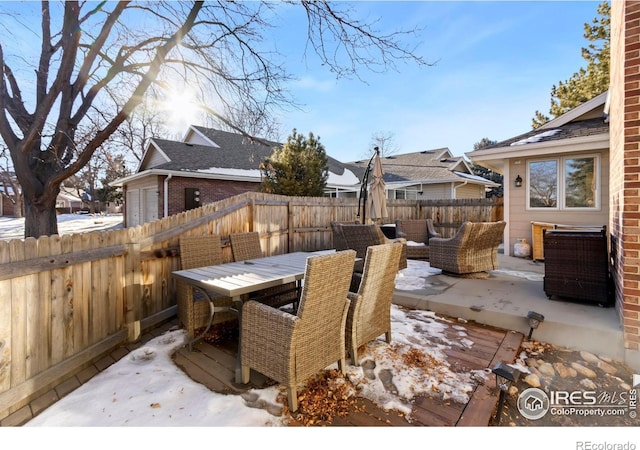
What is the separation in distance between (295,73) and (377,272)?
566 cm

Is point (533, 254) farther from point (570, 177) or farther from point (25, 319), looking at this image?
point (25, 319)

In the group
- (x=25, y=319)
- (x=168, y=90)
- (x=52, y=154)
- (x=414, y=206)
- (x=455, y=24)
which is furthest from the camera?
(x=414, y=206)

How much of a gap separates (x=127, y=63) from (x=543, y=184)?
9.88 meters

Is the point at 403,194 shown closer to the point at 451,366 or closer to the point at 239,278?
the point at 451,366

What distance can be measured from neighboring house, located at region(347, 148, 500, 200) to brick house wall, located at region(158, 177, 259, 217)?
7365 mm

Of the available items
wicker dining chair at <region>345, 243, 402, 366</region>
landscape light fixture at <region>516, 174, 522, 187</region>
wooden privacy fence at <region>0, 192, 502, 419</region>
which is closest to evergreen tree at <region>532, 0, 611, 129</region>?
landscape light fixture at <region>516, 174, 522, 187</region>

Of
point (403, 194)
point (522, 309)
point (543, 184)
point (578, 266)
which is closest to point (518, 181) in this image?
point (543, 184)

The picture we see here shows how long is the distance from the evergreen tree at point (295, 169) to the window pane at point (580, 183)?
6.56m

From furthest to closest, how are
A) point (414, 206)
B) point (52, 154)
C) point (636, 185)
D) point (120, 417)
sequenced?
1. point (414, 206)
2. point (52, 154)
3. point (636, 185)
4. point (120, 417)

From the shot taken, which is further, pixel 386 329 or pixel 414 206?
pixel 414 206

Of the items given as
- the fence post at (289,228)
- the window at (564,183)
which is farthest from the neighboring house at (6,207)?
the window at (564,183)

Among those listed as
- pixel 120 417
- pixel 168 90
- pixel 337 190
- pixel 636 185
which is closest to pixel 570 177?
pixel 636 185

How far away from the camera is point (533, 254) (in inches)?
261

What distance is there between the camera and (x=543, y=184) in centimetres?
667
